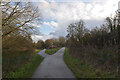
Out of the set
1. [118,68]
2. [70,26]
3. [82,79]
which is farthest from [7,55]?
[70,26]

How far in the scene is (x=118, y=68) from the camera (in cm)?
437

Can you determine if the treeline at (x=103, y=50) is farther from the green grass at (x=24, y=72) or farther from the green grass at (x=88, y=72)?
the green grass at (x=24, y=72)

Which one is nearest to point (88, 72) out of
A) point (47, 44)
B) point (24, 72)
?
point (24, 72)

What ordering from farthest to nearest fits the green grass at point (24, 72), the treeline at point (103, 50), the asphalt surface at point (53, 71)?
the asphalt surface at point (53, 71) < the treeline at point (103, 50) < the green grass at point (24, 72)

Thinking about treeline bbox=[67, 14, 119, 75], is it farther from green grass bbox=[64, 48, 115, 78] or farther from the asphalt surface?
the asphalt surface

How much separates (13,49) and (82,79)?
3.53m

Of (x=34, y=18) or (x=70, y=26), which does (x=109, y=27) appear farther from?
(x=70, y=26)

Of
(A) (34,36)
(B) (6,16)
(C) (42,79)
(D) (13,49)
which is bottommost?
(C) (42,79)

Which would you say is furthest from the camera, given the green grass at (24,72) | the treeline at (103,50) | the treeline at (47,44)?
the treeline at (47,44)

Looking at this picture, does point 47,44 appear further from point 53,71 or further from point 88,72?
point 88,72

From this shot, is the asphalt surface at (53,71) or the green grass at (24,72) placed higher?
the green grass at (24,72)

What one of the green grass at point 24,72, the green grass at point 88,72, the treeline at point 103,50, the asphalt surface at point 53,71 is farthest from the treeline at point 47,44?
the treeline at point 103,50

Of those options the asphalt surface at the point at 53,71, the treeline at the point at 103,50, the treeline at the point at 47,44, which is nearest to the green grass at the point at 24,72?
the asphalt surface at the point at 53,71

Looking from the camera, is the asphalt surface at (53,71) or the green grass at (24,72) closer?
the green grass at (24,72)
